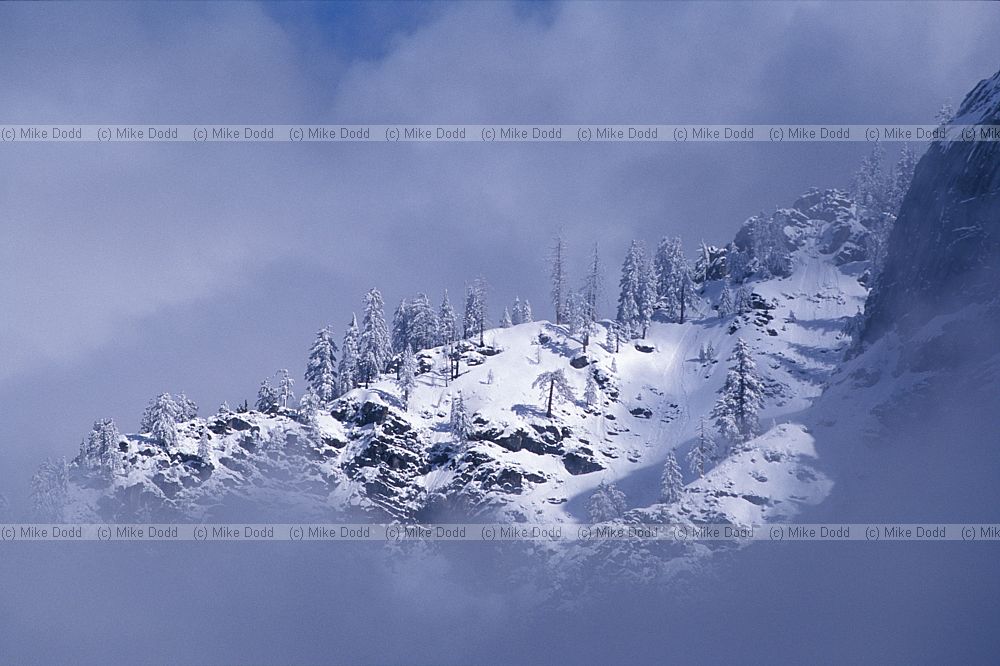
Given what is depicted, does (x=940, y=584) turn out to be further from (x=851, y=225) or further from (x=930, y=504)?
(x=851, y=225)

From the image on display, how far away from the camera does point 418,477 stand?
105m

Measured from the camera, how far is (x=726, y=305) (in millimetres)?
136625

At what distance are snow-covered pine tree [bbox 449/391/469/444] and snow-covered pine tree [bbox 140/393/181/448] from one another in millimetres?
33924

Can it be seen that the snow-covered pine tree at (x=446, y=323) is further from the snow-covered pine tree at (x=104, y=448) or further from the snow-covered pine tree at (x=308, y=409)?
the snow-covered pine tree at (x=104, y=448)

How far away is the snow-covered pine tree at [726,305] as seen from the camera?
136250mm

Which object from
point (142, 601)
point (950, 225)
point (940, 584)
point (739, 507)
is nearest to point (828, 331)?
point (950, 225)

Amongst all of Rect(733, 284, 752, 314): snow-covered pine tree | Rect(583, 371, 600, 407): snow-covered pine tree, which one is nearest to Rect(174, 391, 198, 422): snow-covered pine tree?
Rect(583, 371, 600, 407): snow-covered pine tree

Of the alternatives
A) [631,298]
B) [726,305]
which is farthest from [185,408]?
[726,305]

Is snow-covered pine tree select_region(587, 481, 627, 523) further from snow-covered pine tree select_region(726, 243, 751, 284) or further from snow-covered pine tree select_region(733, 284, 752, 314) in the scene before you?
snow-covered pine tree select_region(726, 243, 751, 284)

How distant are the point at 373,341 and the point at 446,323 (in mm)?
11652

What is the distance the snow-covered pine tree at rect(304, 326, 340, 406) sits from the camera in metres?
119

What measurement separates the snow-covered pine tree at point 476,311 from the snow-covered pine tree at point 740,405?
146ft

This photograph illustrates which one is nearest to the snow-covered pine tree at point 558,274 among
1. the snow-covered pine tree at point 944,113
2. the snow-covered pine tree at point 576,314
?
the snow-covered pine tree at point 576,314

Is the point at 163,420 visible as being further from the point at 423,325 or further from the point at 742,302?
the point at 742,302
